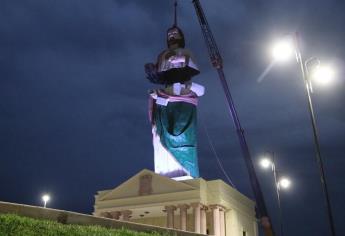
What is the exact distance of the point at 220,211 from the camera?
38250 mm

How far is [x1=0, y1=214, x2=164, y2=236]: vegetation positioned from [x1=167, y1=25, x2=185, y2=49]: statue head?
37.7 m

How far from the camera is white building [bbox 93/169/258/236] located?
36.5 metres

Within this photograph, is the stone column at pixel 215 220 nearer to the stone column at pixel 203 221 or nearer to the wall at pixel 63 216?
the stone column at pixel 203 221

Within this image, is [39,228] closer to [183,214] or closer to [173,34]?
[183,214]

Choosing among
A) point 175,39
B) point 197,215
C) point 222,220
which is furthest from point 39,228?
point 175,39

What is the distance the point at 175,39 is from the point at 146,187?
777 inches

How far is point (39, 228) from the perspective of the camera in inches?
484

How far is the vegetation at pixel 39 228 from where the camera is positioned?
11.5m

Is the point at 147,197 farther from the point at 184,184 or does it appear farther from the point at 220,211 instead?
the point at 220,211

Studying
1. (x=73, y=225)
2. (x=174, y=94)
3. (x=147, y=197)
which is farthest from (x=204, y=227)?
(x=73, y=225)

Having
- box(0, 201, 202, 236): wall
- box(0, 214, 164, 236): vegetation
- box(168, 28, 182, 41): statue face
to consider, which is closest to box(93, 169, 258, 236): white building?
box(168, 28, 182, 41): statue face

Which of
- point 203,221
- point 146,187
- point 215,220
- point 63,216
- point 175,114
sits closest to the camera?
point 63,216

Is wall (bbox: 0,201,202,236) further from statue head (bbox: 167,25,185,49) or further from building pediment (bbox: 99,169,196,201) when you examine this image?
statue head (bbox: 167,25,185,49)

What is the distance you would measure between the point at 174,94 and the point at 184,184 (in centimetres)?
1154
